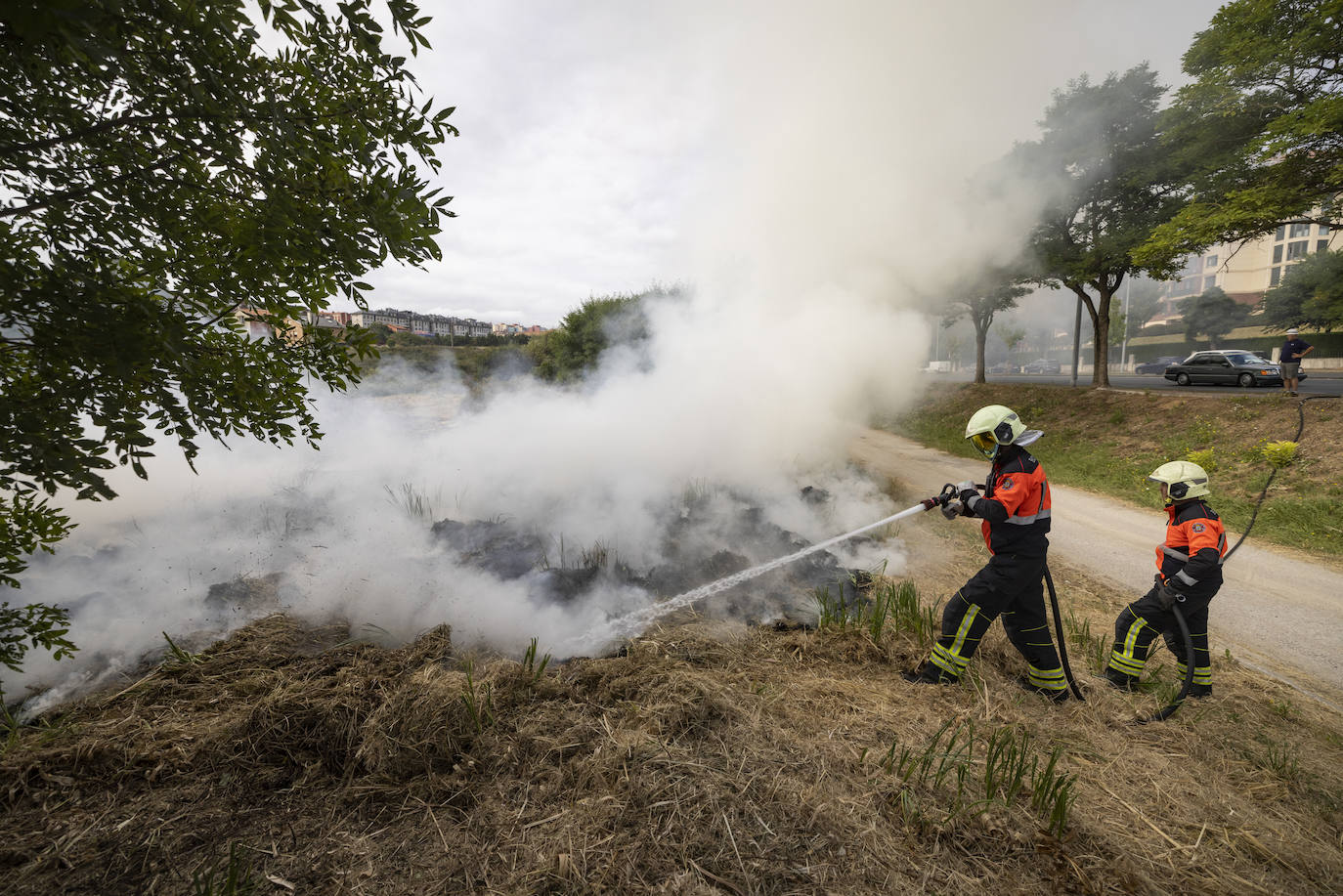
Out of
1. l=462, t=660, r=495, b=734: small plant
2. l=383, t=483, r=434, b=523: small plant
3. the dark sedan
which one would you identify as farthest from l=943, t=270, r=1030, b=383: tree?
l=462, t=660, r=495, b=734: small plant

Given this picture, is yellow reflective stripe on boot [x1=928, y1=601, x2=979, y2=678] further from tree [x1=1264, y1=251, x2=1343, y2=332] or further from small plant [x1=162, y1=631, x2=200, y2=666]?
tree [x1=1264, y1=251, x2=1343, y2=332]

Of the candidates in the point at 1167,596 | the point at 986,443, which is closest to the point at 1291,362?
the point at 1167,596

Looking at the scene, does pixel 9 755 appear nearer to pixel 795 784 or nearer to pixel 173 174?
pixel 173 174

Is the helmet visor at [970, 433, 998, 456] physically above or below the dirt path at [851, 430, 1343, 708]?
above

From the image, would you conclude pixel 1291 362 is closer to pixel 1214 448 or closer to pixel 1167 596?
pixel 1214 448

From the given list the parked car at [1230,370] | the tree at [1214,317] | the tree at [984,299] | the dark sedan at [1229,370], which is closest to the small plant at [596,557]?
the tree at [984,299]

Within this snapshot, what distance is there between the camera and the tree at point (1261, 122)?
9.47 meters

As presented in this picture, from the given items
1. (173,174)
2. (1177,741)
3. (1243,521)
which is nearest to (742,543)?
(1177,741)

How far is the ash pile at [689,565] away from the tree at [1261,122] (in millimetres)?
10682

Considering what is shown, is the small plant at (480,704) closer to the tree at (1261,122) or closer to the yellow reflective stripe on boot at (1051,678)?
the yellow reflective stripe on boot at (1051,678)

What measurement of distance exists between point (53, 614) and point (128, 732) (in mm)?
1305

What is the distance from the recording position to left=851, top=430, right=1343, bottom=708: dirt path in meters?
4.70

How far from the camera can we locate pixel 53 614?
211 centimetres

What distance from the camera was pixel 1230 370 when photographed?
1873 cm
